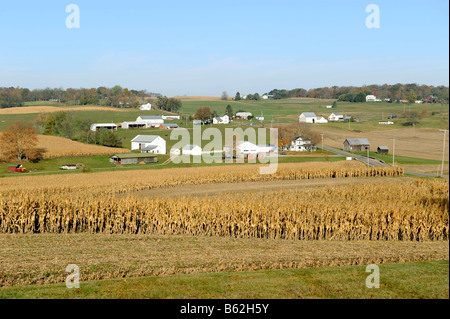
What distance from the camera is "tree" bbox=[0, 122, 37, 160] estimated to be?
61.5 meters

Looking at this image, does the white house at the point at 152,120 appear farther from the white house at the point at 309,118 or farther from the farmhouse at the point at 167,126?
the white house at the point at 309,118

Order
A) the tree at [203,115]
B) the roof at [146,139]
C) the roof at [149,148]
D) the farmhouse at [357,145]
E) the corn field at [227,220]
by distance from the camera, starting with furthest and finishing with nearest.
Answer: the tree at [203,115] → the farmhouse at [357,145] → the roof at [146,139] → the roof at [149,148] → the corn field at [227,220]

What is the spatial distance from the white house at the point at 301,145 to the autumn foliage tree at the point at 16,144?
47542mm

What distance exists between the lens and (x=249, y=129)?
107 meters

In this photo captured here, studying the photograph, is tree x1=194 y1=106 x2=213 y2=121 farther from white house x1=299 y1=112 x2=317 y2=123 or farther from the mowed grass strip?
the mowed grass strip

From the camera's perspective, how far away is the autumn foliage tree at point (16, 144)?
61.5m

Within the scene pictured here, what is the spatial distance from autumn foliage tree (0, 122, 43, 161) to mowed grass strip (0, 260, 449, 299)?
54823 mm

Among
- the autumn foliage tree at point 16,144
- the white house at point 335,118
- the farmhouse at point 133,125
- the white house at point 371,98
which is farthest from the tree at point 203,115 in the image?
the white house at point 371,98

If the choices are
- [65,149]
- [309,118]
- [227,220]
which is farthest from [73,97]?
[227,220]

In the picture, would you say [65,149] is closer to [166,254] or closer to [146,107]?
[166,254]

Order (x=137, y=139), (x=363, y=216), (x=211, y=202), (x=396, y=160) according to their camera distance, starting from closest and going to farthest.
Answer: (x=363, y=216) < (x=211, y=202) < (x=396, y=160) < (x=137, y=139)

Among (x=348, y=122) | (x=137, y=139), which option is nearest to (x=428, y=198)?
(x=137, y=139)
